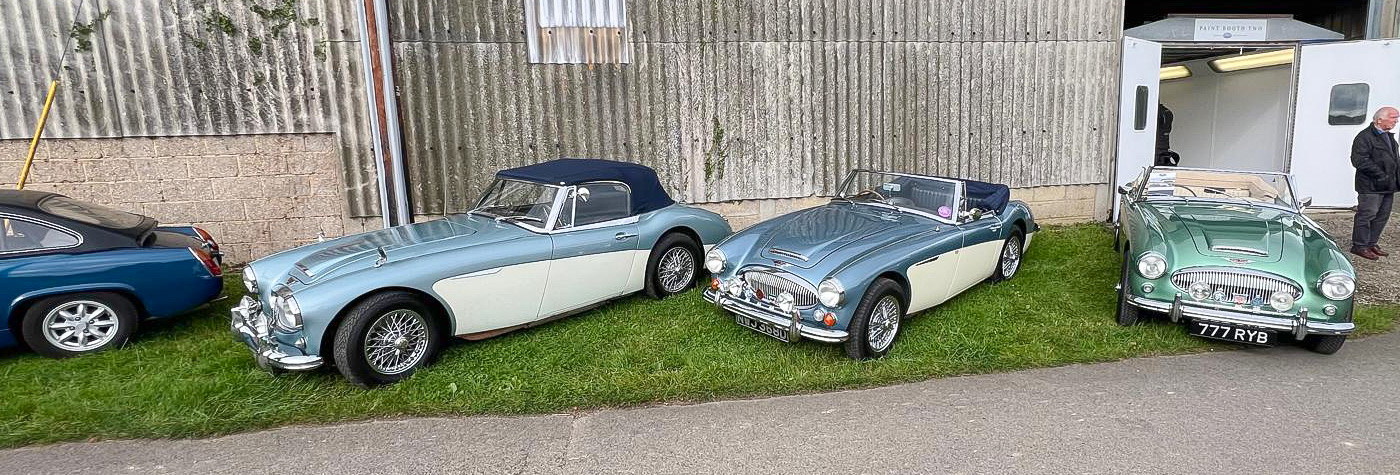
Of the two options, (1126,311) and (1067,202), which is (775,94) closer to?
(1067,202)

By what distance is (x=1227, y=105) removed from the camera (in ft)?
40.4

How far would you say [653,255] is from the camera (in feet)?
20.4

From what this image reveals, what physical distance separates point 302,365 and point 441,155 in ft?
13.6

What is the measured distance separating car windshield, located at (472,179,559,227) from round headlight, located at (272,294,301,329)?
1777 millimetres

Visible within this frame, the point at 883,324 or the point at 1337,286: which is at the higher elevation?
the point at 1337,286

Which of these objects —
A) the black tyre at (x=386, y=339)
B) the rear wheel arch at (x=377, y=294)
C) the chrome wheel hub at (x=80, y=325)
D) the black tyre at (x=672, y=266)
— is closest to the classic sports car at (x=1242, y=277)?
the black tyre at (x=672, y=266)

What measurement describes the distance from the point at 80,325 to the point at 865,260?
5.57 meters

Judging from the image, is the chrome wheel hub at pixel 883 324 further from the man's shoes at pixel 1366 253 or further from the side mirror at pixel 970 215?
the man's shoes at pixel 1366 253

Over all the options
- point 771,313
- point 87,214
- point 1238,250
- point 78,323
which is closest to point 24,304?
point 78,323

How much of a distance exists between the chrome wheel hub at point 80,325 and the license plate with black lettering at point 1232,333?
767cm

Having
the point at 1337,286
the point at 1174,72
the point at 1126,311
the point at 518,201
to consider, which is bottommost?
the point at 1126,311

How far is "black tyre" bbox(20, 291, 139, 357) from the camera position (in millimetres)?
5004

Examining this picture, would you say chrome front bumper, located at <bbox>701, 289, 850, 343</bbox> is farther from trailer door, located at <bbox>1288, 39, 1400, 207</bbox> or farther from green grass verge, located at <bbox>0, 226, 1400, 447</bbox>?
trailer door, located at <bbox>1288, 39, 1400, 207</bbox>

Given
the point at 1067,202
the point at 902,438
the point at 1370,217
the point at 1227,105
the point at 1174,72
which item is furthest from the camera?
the point at 1174,72
